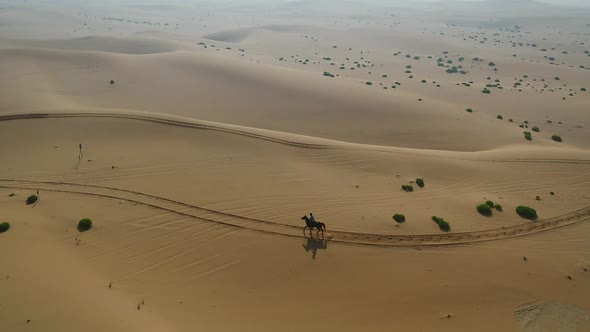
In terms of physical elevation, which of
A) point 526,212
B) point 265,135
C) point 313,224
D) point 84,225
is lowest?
point 84,225

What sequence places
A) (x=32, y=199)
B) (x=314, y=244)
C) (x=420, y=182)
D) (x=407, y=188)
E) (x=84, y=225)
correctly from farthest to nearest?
1. (x=420, y=182)
2. (x=407, y=188)
3. (x=32, y=199)
4. (x=84, y=225)
5. (x=314, y=244)

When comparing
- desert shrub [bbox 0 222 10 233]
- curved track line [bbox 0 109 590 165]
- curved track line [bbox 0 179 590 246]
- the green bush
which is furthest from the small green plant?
desert shrub [bbox 0 222 10 233]

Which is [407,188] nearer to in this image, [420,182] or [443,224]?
[420,182]

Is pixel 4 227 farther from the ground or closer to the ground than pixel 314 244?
closer to the ground

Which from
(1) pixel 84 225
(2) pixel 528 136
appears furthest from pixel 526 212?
(1) pixel 84 225

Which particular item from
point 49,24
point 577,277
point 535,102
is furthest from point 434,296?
point 49,24

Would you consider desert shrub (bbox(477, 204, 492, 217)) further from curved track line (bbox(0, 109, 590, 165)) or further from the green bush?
curved track line (bbox(0, 109, 590, 165))

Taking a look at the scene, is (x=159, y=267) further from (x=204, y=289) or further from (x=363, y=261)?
(x=363, y=261)
